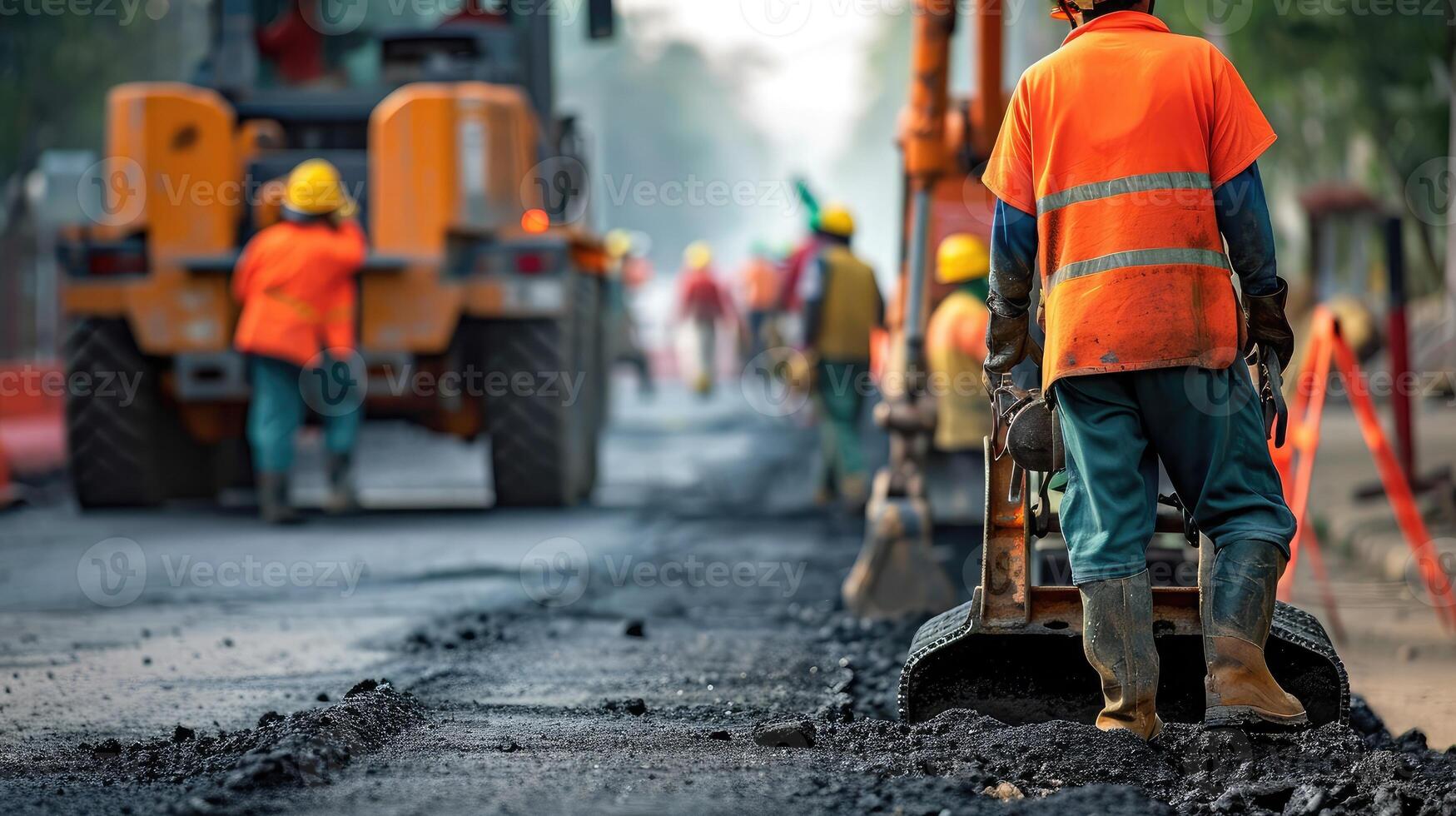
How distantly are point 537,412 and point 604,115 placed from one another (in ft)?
217

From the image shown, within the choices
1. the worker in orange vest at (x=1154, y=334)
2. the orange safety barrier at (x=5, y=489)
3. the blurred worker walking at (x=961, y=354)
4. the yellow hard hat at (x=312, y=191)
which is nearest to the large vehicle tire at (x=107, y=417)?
the orange safety barrier at (x=5, y=489)

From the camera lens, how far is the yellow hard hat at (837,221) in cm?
1163

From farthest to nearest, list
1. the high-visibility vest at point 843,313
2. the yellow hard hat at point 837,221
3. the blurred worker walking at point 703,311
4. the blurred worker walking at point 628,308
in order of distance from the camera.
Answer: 1. the blurred worker walking at point 703,311
2. the blurred worker walking at point 628,308
3. the yellow hard hat at point 837,221
4. the high-visibility vest at point 843,313

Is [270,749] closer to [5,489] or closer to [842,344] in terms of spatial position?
[842,344]

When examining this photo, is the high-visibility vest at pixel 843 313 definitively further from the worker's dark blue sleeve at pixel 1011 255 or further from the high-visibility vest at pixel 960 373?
the worker's dark blue sleeve at pixel 1011 255

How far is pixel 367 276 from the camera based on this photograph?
1029 centimetres

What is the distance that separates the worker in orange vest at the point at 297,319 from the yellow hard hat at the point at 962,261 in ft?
9.92

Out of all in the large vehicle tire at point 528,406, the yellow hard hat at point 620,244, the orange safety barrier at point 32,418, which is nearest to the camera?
the large vehicle tire at point 528,406

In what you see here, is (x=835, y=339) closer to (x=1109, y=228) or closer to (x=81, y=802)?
(x=1109, y=228)

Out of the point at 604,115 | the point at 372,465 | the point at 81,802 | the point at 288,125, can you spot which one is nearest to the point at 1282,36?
the point at 372,465

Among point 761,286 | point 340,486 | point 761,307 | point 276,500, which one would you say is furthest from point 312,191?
point 761,286

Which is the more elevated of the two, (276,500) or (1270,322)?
(1270,322)

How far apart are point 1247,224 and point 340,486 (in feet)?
24.3

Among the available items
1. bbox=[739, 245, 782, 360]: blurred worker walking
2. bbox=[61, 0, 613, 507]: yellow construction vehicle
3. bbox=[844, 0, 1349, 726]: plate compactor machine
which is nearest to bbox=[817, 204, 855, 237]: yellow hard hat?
bbox=[61, 0, 613, 507]: yellow construction vehicle
